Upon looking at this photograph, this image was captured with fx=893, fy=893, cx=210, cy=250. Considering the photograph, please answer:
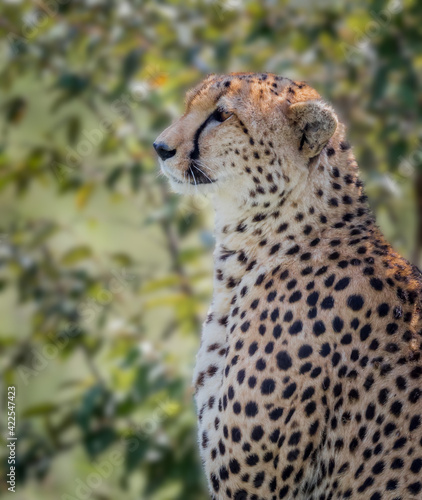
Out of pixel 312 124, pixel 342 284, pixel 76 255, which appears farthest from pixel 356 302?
pixel 76 255

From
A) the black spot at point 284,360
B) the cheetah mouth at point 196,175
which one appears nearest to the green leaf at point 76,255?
the cheetah mouth at point 196,175

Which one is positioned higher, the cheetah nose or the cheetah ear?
the cheetah nose

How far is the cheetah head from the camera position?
232cm

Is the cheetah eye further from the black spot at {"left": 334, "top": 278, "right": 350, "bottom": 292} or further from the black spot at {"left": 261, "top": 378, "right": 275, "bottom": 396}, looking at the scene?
the black spot at {"left": 261, "top": 378, "right": 275, "bottom": 396}

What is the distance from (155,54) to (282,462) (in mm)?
3134

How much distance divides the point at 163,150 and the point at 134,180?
2213 millimetres

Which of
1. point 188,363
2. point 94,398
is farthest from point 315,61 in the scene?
point 94,398

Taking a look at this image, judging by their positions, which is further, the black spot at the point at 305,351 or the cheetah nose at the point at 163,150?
the cheetah nose at the point at 163,150

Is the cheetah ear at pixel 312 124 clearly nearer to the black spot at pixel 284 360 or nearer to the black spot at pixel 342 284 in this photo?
the black spot at pixel 342 284

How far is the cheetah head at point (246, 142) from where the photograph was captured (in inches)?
91.2

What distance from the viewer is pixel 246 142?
2.35 meters

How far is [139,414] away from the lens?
430 cm

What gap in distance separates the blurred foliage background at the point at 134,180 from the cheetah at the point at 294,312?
62.0 inches

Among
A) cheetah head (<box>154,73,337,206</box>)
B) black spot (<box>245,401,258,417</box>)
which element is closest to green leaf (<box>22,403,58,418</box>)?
cheetah head (<box>154,73,337,206</box>)
